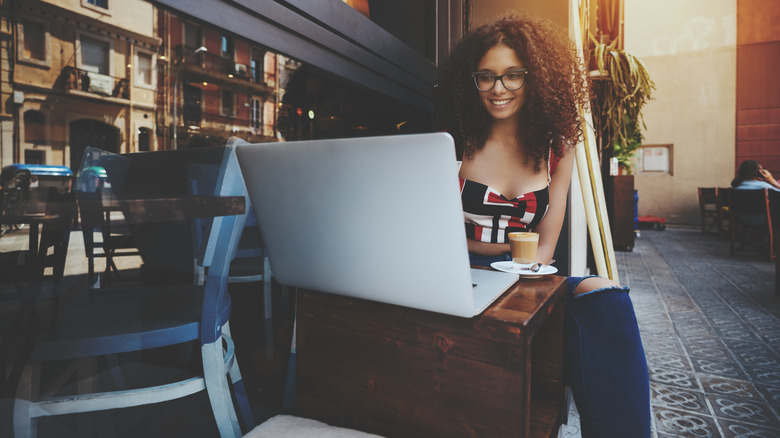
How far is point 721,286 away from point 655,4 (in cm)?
1077

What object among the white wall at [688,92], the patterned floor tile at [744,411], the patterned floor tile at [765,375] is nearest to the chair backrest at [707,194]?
the white wall at [688,92]

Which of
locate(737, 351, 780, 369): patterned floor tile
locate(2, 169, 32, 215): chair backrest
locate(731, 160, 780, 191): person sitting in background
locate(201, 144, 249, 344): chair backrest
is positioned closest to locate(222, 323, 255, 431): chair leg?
locate(201, 144, 249, 344): chair backrest

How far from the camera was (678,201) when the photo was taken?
1138cm

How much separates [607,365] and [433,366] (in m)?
0.44

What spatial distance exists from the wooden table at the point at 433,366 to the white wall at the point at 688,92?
12.9 meters

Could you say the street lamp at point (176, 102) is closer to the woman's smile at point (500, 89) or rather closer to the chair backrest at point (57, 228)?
the chair backrest at point (57, 228)

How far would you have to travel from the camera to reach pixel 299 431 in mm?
766

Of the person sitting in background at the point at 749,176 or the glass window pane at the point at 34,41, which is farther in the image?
the person sitting in background at the point at 749,176

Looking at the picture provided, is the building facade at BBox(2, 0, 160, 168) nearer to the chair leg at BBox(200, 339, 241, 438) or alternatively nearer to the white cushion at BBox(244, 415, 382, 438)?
the chair leg at BBox(200, 339, 241, 438)

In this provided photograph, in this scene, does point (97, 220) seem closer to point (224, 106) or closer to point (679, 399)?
point (224, 106)

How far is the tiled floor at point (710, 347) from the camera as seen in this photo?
1608 millimetres

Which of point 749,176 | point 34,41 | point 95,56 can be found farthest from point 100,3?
point 749,176

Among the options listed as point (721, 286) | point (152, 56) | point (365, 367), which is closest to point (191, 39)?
point (152, 56)

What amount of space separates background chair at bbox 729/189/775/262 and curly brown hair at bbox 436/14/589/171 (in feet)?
17.6
